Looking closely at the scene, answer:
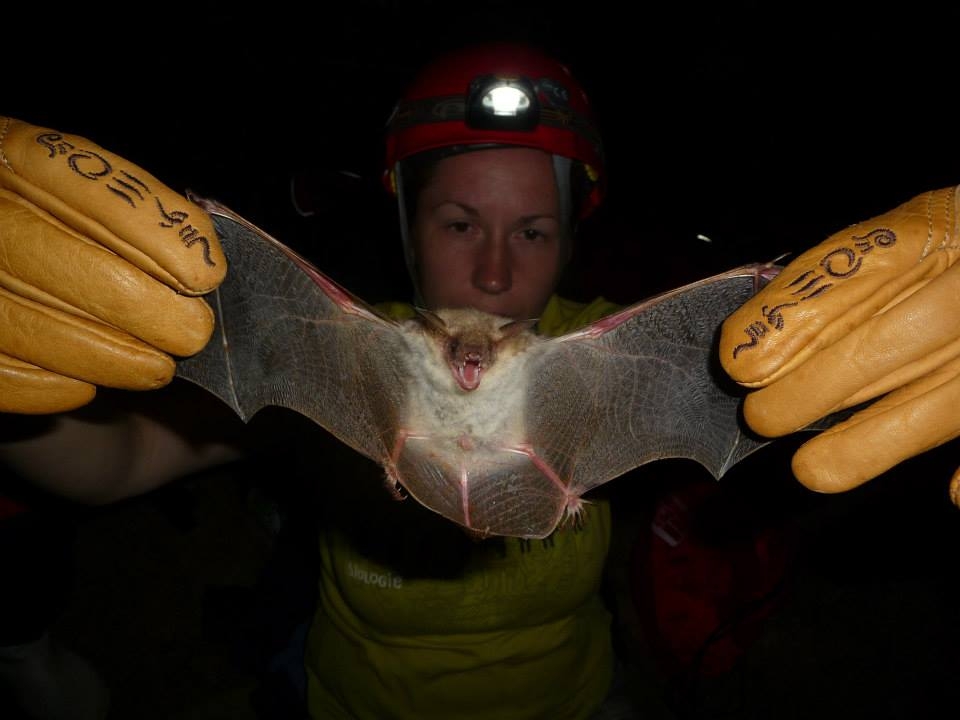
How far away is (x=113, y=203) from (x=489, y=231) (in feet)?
4.52

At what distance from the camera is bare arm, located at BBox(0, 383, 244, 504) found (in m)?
1.53

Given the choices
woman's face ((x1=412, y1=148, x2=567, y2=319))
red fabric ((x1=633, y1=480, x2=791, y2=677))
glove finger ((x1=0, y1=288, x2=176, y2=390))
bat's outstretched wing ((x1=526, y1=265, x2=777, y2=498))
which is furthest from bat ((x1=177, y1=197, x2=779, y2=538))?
red fabric ((x1=633, y1=480, x2=791, y2=677))

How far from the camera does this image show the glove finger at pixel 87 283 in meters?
1.20

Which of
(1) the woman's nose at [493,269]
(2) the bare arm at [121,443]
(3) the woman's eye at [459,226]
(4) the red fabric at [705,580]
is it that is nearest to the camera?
(2) the bare arm at [121,443]

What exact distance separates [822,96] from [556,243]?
4.01 meters

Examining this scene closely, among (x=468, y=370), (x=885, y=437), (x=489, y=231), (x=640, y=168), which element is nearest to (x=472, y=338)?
(x=468, y=370)

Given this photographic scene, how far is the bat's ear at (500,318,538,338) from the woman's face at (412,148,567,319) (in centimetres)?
48

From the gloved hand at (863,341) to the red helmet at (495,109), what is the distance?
4.83ft

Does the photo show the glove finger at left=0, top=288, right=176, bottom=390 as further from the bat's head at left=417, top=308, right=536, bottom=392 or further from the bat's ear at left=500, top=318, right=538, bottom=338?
the bat's ear at left=500, top=318, right=538, bottom=338

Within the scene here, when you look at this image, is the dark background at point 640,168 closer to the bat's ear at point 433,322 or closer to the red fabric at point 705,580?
the red fabric at point 705,580

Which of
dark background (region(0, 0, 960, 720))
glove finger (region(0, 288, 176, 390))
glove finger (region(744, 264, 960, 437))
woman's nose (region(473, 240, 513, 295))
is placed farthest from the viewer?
dark background (region(0, 0, 960, 720))

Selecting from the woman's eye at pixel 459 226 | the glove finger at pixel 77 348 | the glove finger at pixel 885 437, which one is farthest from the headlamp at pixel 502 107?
the glove finger at pixel 885 437

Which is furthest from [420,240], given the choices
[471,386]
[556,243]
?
[471,386]

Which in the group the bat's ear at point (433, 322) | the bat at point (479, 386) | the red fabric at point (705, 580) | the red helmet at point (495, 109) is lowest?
the red fabric at point (705, 580)
